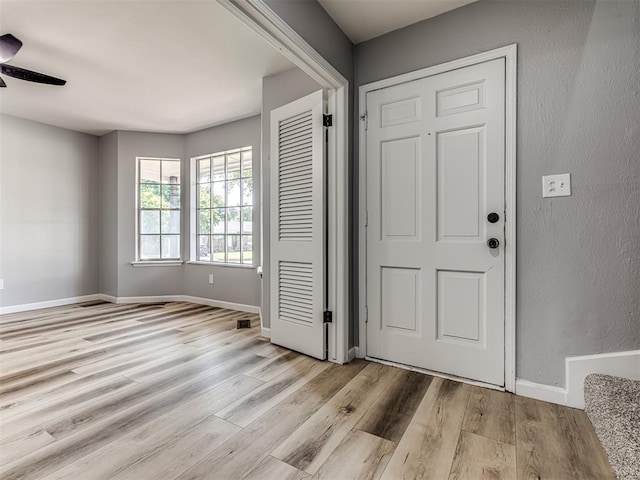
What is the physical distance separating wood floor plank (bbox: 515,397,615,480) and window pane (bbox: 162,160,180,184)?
464cm

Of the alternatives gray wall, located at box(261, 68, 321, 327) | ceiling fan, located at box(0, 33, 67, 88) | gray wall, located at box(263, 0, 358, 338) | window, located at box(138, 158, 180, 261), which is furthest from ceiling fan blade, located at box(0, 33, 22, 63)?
window, located at box(138, 158, 180, 261)

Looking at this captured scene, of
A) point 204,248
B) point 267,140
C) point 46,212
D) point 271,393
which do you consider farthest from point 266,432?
point 46,212

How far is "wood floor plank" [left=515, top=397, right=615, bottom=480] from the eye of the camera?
1225 millimetres

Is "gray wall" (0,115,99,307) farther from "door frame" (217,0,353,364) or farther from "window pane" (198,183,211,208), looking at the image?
"door frame" (217,0,353,364)

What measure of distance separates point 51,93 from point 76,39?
1.30m

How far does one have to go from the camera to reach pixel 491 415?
5.27 ft

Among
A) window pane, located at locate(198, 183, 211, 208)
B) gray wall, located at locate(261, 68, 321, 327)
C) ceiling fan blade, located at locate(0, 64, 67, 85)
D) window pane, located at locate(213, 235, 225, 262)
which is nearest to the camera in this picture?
ceiling fan blade, located at locate(0, 64, 67, 85)

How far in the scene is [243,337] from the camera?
2.88m

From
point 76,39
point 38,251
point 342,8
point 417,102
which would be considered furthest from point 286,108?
point 38,251

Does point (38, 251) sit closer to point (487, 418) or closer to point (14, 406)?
point (14, 406)

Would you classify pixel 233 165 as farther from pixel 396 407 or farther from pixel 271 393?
pixel 396 407

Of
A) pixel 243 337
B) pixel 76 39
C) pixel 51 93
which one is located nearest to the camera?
pixel 76 39

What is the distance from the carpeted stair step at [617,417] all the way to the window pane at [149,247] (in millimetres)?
4779

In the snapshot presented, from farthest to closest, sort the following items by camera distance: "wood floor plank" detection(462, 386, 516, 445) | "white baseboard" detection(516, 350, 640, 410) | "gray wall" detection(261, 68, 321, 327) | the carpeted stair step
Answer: "gray wall" detection(261, 68, 321, 327) < "white baseboard" detection(516, 350, 640, 410) < "wood floor plank" detection(462, 386, 516, 445) < the carpeted stair step
